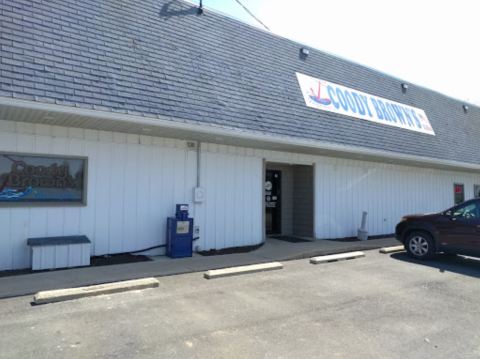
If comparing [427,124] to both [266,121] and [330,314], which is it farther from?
[330,314]

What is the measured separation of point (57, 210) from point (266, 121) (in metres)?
5.15

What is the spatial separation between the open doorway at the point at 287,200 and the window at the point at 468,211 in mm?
4433

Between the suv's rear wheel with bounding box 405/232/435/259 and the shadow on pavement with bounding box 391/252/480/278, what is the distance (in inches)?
6.7

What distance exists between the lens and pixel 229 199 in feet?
35.1

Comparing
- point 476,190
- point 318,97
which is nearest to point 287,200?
point 318,97

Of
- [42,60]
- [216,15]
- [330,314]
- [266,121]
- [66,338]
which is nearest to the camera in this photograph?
[66,338]

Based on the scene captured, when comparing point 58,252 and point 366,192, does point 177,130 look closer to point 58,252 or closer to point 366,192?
point 58,252

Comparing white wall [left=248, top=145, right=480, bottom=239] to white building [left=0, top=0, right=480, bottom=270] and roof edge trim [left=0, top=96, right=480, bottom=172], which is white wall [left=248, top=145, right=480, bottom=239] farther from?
roof edge trim [left=0, top=96, right=480, bottom=172]

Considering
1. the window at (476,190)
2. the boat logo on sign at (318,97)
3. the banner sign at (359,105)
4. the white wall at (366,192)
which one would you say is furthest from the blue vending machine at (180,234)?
the window at (476,190)

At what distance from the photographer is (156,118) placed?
26.4ft

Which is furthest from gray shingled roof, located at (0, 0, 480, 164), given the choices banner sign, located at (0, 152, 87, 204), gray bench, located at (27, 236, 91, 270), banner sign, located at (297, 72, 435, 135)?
gray bench, located at (27, 236, 91, 270)

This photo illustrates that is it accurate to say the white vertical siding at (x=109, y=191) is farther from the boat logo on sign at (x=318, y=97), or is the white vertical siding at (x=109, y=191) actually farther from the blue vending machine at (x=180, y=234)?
the boat logo on sign at (x=318, y=97)

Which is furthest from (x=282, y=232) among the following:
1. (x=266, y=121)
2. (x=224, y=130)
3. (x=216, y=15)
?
(x=216, y=15)

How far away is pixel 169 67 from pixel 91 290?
5.14m
